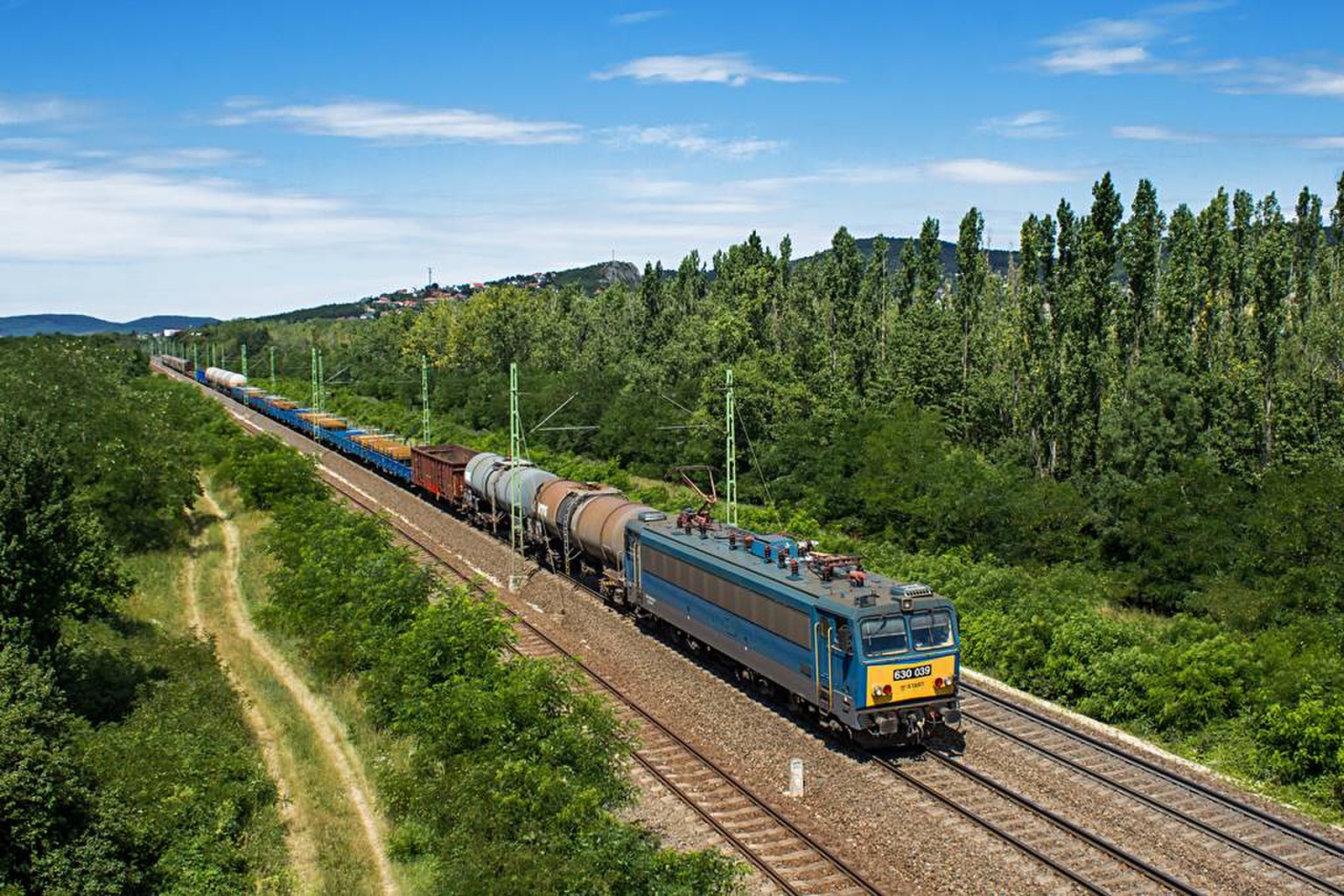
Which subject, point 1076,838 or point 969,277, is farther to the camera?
point 969,277

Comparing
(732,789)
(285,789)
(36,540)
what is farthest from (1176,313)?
(36,540)

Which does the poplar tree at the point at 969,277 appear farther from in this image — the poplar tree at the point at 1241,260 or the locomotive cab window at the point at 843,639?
the locomotive cab window at the point at 843,639

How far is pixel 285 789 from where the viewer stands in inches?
886

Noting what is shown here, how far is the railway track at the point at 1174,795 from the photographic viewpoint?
58.6 ft

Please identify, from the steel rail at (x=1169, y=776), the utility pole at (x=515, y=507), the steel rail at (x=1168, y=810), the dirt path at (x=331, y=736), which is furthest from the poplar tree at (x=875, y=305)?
the steel rail at (x=1168, y=810)

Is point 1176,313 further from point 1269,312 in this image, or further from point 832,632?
point 832,632

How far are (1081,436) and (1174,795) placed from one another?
34.5 meters

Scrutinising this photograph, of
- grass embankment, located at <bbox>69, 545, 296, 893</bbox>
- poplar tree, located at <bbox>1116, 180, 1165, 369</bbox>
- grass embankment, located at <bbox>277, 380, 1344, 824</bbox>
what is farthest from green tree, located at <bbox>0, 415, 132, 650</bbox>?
poplar tree, located at <bbox>1116, 180, 1165, 369</bbox>

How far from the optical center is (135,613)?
3700cm

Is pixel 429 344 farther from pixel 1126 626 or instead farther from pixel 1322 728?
pixel 1322 728

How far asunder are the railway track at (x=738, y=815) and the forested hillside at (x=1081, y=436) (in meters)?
9.96

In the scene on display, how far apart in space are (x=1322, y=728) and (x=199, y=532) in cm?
5043

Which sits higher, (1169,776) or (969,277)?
(969,277)

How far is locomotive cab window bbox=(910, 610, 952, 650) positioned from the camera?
72.4 feet
